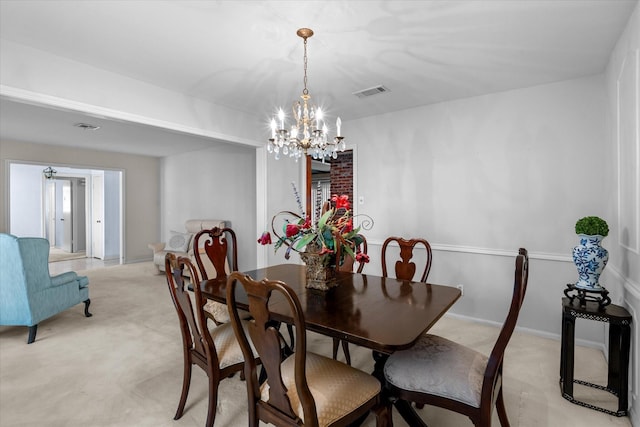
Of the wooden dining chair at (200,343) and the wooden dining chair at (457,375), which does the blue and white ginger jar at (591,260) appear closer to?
the wooden dining chair at (457,375)

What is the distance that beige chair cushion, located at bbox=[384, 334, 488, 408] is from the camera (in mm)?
1422

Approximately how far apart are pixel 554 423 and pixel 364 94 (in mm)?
3078

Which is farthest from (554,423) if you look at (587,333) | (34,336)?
(34,336)

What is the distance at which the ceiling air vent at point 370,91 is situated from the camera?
10.7 ft

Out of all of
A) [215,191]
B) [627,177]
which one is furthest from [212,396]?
[215,191]

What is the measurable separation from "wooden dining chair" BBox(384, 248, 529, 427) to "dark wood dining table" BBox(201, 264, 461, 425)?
117 mm

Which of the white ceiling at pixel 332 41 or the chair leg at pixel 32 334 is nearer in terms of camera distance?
the white ceiling at pixel 332 41

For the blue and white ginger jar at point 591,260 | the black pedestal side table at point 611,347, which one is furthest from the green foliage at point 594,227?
the black pedestal side table at point 611,347

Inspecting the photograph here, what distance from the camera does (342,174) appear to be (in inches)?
281

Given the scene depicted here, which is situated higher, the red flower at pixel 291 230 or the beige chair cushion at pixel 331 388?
the red flower at pixel 291 230

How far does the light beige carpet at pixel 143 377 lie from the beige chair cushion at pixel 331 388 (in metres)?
0.64

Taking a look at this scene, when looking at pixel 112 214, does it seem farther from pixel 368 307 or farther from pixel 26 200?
pixel 368 307

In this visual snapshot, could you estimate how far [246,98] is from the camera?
11.8 ft

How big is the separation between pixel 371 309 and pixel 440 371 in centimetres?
41
